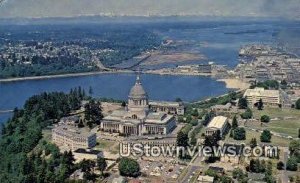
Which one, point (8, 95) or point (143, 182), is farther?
point (8, 95)

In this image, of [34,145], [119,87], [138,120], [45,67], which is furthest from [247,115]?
[45,67]

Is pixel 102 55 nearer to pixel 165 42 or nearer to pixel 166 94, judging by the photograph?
pixel 165 42

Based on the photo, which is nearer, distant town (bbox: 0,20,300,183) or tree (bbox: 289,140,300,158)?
distant town (bbox: 0,20,300,183)

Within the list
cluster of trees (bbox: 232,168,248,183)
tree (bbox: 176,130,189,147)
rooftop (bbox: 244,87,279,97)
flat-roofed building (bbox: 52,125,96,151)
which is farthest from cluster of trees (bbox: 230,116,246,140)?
rooftop (bbox: 244,87,279,97)

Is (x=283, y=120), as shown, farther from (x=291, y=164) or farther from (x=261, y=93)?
(x=291, y=164)

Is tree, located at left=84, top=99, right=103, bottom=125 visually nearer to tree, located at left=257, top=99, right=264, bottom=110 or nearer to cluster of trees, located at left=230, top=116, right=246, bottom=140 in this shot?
cluster of trees, located at left=230, top=116, right=246, bottom=140

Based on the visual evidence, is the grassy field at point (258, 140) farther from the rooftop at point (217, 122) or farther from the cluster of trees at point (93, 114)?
the cluster of trees at point (93, 114)

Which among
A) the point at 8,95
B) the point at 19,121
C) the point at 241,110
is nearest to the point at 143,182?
the point at 19,121
